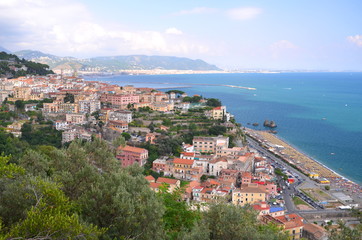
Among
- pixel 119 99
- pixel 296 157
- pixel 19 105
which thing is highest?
pixel 119 99

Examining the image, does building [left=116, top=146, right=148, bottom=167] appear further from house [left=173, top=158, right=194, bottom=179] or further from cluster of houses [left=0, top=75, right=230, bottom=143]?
cluster of houses [left=0, top=75, right=230, bottom=143]

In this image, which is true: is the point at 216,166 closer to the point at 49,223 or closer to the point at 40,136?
the point at 40,136

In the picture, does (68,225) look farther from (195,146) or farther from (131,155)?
(195,146)

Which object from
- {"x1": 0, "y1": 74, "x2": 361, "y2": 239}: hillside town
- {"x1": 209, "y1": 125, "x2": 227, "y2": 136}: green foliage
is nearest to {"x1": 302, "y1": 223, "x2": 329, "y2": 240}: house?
{"x1": 0, "y1": 74, "x2": 361, "y2": 239}: hillside town

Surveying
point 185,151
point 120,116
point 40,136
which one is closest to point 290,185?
point 185,151

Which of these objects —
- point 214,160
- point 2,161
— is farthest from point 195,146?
point 2,161

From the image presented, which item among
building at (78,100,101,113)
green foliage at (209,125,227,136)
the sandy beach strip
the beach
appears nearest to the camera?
the beach
